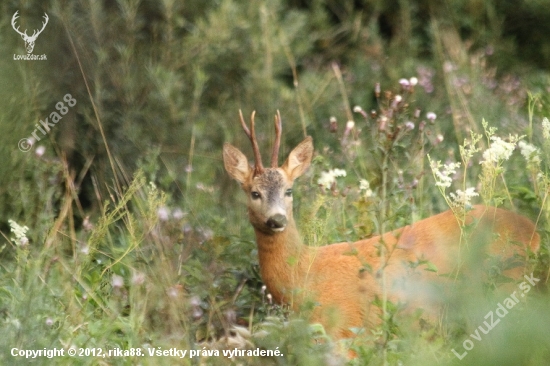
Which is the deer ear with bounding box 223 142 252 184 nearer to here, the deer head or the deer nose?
the deer head

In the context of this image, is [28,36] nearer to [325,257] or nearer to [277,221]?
[277,221]

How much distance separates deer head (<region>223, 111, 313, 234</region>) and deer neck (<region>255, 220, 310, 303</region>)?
2.1 inches

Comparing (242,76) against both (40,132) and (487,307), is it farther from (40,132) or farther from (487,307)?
(487,307)

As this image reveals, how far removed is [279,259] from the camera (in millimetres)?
4340

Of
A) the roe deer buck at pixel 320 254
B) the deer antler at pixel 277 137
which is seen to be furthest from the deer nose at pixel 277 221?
the deer antler at pixel 277 137

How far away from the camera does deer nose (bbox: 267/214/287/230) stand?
4.29 metres

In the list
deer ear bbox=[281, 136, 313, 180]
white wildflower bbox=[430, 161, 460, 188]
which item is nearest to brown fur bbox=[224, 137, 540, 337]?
deer ear bbox=[281, 136, 313, 180]

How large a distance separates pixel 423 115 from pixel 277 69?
169 cm

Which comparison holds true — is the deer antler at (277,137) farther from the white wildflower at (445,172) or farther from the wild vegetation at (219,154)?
the white wildflower at (445,172)

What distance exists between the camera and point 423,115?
728 centimetres

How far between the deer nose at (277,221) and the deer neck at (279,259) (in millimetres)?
93

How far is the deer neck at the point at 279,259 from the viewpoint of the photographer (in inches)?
169

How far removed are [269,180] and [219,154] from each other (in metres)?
1.63

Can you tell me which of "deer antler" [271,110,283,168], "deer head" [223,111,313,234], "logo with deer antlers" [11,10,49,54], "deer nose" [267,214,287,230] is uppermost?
"logo with deer antlers" [11,10,49,54]
